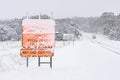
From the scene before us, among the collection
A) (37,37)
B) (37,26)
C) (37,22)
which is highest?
(37,22)

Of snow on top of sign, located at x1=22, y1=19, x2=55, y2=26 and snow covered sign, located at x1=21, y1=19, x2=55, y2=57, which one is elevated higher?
snow on top of sign, located at x1=22, y1=19, x2=55, y2=26

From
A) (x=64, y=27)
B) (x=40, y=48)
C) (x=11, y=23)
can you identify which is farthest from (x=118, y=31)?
(x=40, y=48)

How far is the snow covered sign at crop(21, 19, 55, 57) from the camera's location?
18328mm

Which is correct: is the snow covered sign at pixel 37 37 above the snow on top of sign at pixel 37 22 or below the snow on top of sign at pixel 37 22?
below

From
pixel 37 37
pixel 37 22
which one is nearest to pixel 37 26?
pixel 37 22

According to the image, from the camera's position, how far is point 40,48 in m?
18.5

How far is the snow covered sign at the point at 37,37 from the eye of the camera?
1833 centimetres

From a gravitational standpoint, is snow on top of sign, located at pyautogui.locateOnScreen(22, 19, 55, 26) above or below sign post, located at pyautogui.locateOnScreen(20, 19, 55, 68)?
above

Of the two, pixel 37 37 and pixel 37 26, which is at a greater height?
pixel 37 26

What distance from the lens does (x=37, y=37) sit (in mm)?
18391

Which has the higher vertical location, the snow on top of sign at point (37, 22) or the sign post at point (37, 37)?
the snow on top of sign at point (37, 22)

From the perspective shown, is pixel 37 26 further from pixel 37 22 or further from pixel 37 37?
pixel 37 37

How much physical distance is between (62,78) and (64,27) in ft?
370

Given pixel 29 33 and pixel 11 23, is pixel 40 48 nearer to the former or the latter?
pixel 29 33
